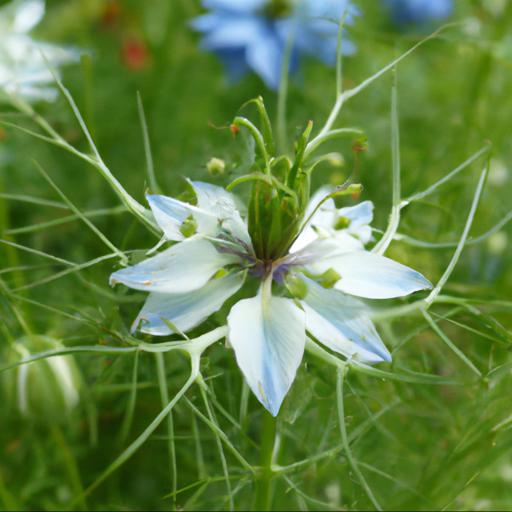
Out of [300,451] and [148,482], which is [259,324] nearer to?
[300,451]

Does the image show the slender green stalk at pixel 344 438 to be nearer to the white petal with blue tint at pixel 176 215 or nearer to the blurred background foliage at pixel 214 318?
the blurred background foliage at pixel 214 318

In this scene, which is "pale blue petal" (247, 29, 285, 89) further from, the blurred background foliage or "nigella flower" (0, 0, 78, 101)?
"nigella flower" (0, 0, 78, 101)

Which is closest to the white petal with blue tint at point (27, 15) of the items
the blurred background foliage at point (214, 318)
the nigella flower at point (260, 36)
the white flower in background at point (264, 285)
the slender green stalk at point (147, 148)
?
the blurred background foliage at point (214, 318)

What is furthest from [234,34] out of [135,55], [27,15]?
[27,15]

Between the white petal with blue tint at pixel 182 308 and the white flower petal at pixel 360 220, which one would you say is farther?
the white flower petal at pixel 360 220

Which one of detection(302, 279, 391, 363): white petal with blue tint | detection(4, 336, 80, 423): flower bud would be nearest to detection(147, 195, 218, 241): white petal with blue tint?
detection(302, 279, 391, 363): white petal with blue tint

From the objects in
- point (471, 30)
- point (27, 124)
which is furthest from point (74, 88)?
point (471, 30)

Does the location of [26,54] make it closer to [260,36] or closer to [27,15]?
[27,15]
